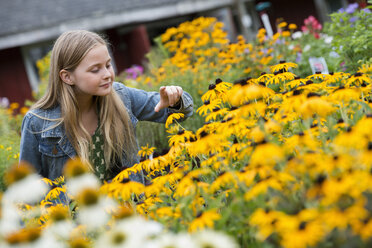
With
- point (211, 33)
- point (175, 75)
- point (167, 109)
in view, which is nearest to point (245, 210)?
point (167, 109)

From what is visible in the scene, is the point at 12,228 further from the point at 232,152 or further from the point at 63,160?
the point at 63,160

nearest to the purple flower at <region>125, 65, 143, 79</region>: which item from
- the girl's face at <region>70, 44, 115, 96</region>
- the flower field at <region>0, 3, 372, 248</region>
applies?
the girl's face at <region>70, 44, 115, 96</region>

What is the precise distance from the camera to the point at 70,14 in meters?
9.30

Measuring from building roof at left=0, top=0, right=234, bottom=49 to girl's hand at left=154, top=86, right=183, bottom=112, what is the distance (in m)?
6.92

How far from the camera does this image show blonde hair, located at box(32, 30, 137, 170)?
2283 mm

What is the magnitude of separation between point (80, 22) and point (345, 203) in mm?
8442

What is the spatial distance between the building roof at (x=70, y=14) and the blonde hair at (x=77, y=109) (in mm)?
6597

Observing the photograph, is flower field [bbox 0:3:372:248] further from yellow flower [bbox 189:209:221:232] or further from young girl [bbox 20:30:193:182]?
young girl [bbox 20:30:193:182]

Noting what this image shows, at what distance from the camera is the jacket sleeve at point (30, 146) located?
2379mm

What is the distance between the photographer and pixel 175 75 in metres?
4.14

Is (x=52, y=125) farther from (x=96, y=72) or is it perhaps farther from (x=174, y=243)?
(x=174, y=243)

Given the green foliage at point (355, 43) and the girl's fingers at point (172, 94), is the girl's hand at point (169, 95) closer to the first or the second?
the girl's fingers at point (172, 94)

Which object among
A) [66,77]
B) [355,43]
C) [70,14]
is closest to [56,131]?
[66,77]

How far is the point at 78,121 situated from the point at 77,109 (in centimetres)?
7
